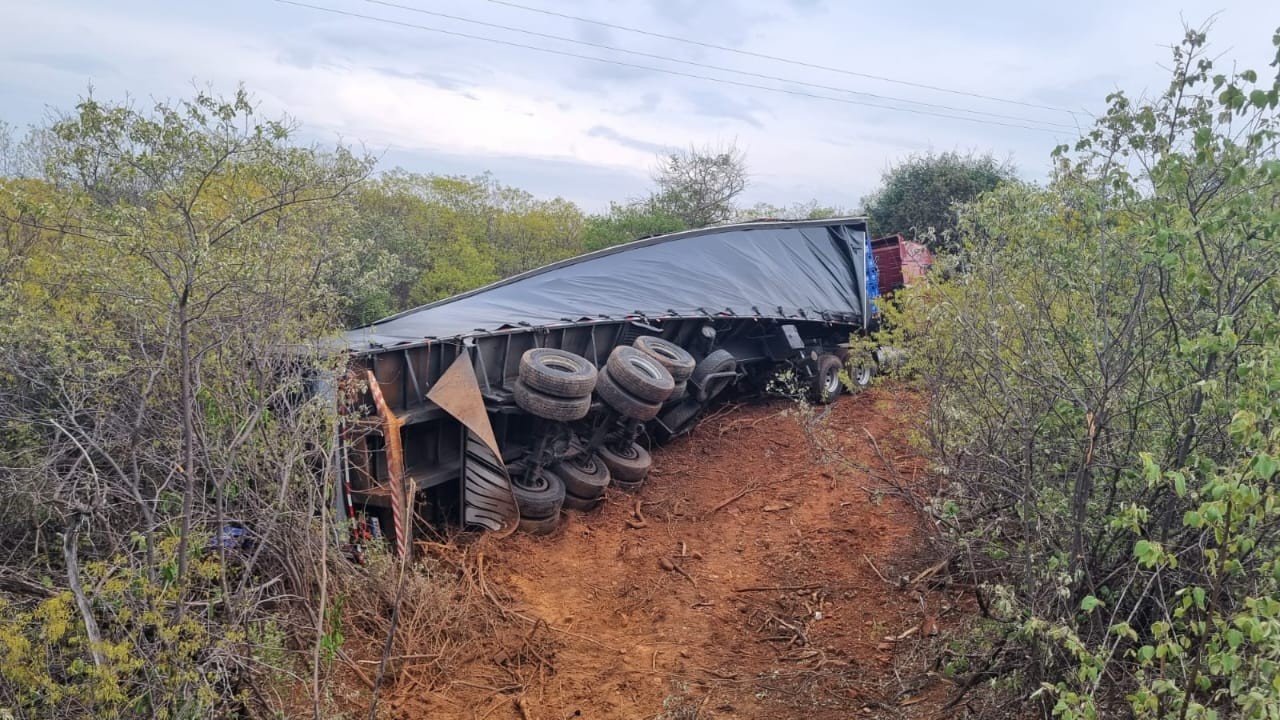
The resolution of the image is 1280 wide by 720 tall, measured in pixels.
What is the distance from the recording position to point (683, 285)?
33.7 ft

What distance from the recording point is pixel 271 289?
4.86m

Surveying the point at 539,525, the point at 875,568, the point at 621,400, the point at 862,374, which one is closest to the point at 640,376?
the point at 621,400

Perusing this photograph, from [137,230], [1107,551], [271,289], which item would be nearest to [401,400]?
[271,289]

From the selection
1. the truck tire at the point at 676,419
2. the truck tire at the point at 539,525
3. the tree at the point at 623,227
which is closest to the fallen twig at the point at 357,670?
the truck tire at the point at 539,525

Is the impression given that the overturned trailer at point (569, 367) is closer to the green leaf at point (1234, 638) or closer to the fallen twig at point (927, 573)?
the fallen twig at point (927, 573)

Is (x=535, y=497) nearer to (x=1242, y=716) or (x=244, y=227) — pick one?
(x=244, y=227)

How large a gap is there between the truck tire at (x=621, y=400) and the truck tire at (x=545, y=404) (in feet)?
2.16

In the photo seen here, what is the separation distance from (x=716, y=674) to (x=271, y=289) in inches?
145

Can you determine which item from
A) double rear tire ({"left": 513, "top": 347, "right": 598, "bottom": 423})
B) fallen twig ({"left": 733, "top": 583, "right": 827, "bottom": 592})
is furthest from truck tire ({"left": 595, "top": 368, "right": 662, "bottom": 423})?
fallen twig ({"left": 733, "top": 583, "right": 827, "bottom": 592})

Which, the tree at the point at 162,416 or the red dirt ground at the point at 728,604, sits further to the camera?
the red dirt ground at the point at 728,604

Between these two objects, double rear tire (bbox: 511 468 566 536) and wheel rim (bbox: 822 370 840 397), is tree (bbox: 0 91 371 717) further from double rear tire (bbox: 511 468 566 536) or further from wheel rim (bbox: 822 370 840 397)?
wheel rim (bbox: 822 370 840 397)

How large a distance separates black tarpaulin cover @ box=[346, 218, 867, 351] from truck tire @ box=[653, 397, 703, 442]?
1105 mm

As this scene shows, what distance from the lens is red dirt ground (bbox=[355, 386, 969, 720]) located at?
466 centimetres

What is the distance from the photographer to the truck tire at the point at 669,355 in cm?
844
